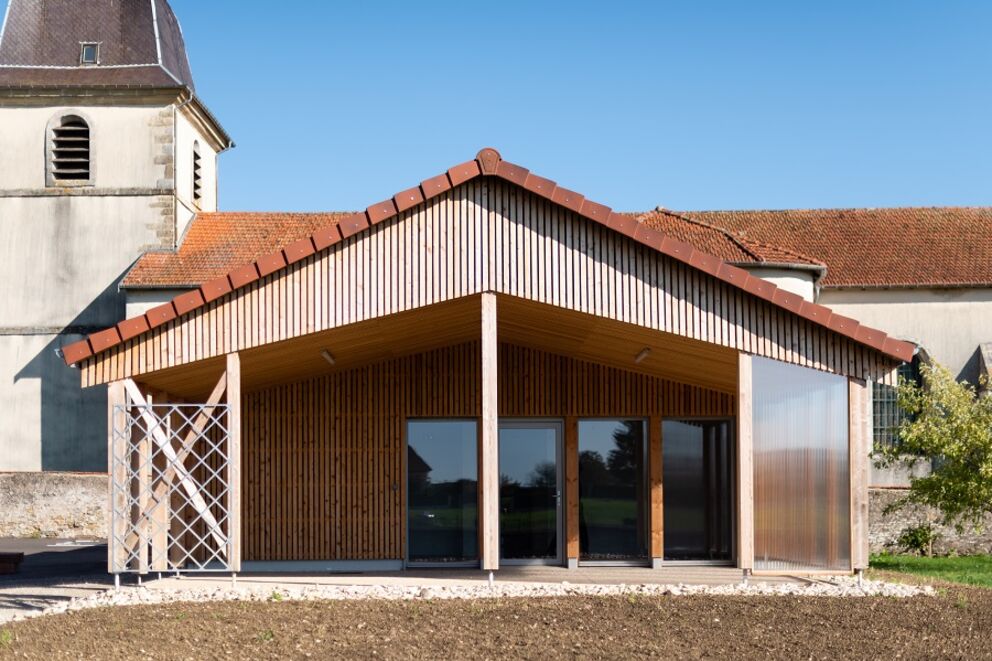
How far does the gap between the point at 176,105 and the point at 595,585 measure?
19.7 metres

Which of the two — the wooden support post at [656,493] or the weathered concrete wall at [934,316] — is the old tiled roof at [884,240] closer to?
the weathered concrete wall at [934,316]

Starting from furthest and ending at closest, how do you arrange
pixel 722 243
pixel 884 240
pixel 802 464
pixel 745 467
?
1. pixel 884 240
2. pixel 722 243
3. pixel 802 464
4. pixel 745 467

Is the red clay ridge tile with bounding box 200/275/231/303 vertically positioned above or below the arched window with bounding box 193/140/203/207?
below

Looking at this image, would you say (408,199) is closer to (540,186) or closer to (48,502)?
(540,186)

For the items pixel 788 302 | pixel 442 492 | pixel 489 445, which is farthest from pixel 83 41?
pixel 788 302

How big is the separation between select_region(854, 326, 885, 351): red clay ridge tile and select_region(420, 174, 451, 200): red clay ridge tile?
4.79m

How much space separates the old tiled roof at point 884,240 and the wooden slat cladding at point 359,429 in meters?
11.9

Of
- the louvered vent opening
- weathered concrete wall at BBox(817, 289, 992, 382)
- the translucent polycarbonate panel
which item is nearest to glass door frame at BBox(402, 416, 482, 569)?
the translucent polycarbonate panel

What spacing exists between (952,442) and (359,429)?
8323 mm

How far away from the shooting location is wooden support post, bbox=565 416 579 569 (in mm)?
17953

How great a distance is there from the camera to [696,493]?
1833 cm

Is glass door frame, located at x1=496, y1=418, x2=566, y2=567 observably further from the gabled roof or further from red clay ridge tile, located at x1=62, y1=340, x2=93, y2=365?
red clay ridge tile, located at x1=62, y1=340, x2=93, y2=365

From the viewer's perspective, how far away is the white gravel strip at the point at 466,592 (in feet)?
45.0

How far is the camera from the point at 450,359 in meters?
18.2
